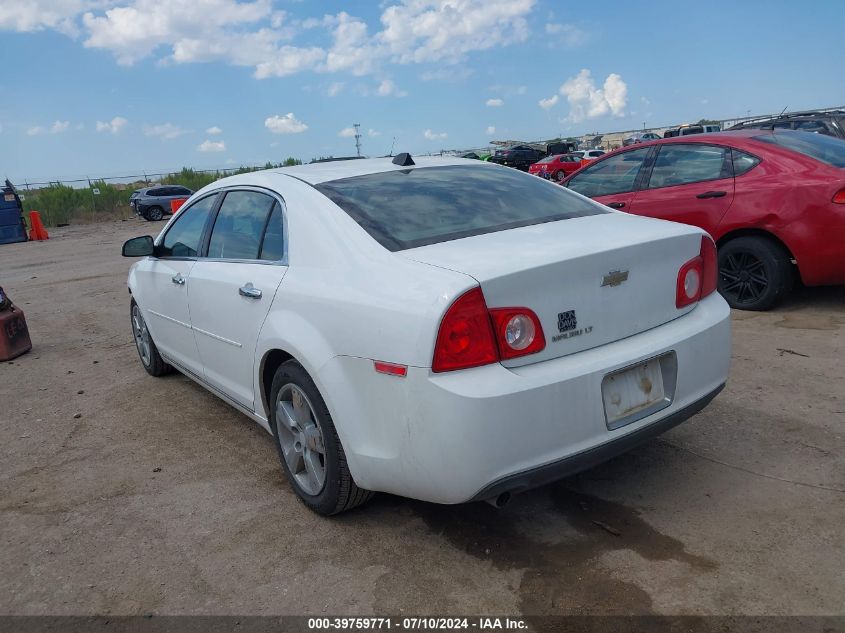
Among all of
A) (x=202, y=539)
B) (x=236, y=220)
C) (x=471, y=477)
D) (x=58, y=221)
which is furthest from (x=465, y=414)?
(x=58, y=221)

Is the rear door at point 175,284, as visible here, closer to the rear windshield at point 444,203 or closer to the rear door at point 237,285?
the rear door at point 237,285

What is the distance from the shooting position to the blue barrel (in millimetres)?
22141

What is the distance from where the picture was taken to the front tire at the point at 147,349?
17.5 ft

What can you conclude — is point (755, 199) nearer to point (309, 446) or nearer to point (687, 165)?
Result: point (687, 165)

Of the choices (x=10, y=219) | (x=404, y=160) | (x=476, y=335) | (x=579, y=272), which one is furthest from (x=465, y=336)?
(x=10, y=219)

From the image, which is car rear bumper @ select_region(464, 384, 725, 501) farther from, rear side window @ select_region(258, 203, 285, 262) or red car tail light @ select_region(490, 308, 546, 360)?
rear side window @ select_region(258, 203, 285, 262)

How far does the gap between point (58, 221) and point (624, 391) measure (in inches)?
1304

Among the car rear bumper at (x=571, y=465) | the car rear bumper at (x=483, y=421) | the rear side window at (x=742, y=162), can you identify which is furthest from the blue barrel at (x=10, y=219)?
the car rear bumper at (x=571, y=465)

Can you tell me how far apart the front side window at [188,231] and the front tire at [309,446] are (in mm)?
1461

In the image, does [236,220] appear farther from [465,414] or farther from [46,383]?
[46,383]

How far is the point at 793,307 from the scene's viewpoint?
603cm

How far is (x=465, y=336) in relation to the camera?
2408 mm

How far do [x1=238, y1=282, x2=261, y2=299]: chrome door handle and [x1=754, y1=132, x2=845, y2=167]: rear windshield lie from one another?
15.7 feet

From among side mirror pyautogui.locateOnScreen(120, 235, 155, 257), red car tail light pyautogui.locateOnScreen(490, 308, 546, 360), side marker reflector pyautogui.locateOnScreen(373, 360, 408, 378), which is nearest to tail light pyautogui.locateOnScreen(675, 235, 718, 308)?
red car tail light pyautogui.locateOnScreen(490, 308, 546, 360)
